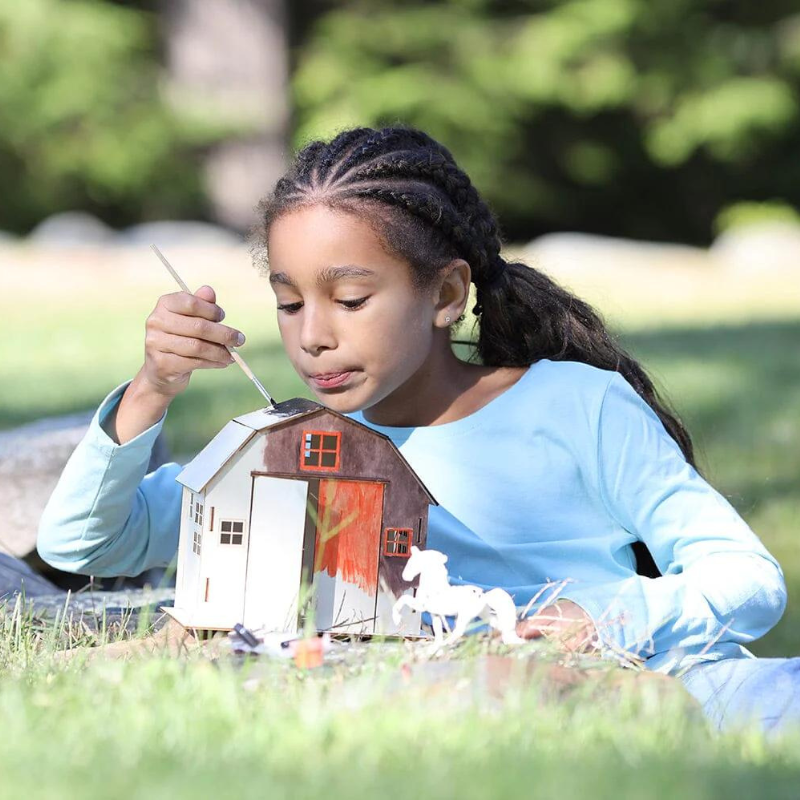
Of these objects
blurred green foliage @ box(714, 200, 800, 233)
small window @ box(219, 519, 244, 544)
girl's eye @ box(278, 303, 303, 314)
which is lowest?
small window @ box(219, 519, 244, 544)

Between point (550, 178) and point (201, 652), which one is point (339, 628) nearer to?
point (201, 652)

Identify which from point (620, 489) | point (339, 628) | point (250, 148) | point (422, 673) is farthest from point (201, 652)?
point (250, 148)

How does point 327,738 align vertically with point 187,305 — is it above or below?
below

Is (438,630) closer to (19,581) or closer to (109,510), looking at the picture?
(109,510)

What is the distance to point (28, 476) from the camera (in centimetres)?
440

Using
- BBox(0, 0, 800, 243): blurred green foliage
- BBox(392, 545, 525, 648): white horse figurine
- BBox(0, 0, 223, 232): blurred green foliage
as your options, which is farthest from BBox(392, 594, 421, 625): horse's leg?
BBox(0, 0, 223, 232): blurred green foliage

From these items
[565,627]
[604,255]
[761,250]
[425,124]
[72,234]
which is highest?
[425,124]

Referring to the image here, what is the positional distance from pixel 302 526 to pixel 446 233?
95cm

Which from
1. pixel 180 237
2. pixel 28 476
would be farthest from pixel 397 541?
pixel 180 237

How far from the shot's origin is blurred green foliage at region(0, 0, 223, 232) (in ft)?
66.9

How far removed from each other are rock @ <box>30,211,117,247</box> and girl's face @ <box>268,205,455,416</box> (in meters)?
15.1

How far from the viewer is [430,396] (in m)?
3.33

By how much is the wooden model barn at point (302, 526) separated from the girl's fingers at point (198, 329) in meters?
0.23

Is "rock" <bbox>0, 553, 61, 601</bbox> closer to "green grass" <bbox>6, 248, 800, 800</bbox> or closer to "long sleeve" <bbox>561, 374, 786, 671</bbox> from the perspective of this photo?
"green grass" <bbox>6, 248, 800, 800</bbox>
